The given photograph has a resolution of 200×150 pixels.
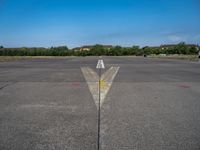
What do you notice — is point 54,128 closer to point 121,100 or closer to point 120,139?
point 120,139

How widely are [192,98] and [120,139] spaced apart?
3.96 metres

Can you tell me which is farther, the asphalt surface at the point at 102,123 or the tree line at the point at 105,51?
the tree line at the point at 105,51

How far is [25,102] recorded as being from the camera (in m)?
5.77

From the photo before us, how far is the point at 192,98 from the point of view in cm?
632

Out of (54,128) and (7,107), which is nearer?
(54,128)

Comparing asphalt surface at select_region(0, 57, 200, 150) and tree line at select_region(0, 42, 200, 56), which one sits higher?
tree line at select_region(0, 42, 200, 56)

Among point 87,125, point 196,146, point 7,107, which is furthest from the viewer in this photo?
point 7,107

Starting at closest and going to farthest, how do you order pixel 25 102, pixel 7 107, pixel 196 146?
pixel 196 146 < pixel 7 107 < pixel 25 102

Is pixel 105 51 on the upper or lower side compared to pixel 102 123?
upper

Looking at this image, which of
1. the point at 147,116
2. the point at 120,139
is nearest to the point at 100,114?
the point at 147,116

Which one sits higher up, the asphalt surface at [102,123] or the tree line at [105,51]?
the tree line at [105,51]

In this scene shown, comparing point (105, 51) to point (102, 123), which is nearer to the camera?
point (102, 123)

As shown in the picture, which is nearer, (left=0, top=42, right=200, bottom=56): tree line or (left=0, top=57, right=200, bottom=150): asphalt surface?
(left=0, top=57, right=200, bottom=150): asphalt surface

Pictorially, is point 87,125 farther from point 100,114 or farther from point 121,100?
point 121,100
